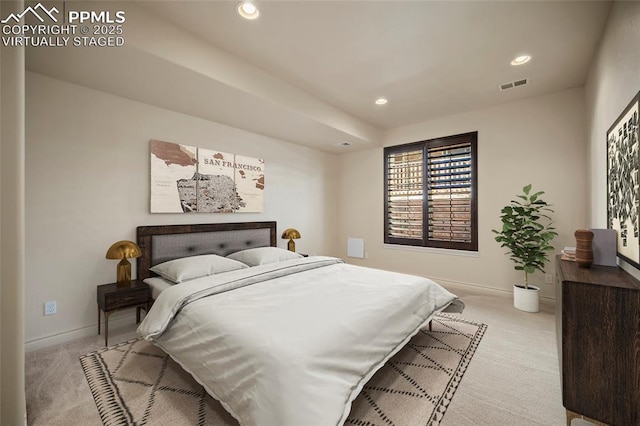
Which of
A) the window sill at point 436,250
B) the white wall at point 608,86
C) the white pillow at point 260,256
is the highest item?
the white wall at point 608,86

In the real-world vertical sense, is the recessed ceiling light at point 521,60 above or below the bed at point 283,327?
above

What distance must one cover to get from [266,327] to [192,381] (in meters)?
0.88

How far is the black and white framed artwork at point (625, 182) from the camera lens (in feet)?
4.91

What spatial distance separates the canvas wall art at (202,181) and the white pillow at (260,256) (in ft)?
2.11

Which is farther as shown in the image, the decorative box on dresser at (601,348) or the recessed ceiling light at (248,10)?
the recessed ceiling light at (248,10)

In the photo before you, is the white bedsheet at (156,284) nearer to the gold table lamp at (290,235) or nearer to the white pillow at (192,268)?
the white pillow at (192,268)

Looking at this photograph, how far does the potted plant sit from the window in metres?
0.67

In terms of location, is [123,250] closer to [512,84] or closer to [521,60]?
[521,60]

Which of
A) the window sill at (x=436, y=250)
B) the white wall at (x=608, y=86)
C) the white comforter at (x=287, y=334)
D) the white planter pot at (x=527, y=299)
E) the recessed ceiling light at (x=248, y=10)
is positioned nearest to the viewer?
the white comforter at (x=287, y=334)

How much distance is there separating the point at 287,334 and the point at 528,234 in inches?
126

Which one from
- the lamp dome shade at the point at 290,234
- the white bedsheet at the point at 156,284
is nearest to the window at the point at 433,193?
the lamp dome shade at the point at 290,234

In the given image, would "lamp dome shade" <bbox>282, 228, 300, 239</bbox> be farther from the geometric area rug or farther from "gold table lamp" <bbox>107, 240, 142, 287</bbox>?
the geometric area rug

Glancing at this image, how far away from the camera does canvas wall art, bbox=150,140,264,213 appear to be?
302 centimetres

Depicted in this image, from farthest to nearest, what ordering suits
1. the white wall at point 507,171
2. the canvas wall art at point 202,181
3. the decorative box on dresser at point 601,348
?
1. the white wall at point 507,171
2. the canvas wall art at point 202,181
3. the decorative box on dresser at point 601,348
